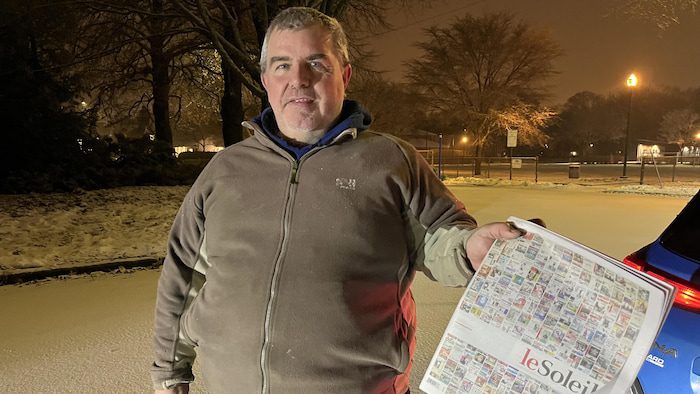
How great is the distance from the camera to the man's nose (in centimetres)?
170

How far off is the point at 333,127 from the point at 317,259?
0.50 meters

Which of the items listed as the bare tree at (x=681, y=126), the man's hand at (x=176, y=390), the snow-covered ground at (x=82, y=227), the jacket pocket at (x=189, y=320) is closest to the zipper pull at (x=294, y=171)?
the jacket pocket at (x=189, y=320)

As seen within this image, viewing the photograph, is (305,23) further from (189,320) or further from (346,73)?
(189,320)

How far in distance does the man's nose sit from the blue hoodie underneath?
A: 0.18 meters

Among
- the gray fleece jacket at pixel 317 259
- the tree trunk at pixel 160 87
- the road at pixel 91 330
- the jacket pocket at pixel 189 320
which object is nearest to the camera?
the gray fleece jacket at pixel 317 259

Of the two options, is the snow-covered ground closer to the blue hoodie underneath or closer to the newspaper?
the blue hoodie underneath

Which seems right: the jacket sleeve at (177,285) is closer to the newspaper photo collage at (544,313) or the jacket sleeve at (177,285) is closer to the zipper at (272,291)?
the zipper at (272,291)

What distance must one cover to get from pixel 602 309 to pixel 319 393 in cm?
86

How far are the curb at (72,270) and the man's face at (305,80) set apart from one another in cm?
523

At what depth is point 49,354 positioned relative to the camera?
3824mm

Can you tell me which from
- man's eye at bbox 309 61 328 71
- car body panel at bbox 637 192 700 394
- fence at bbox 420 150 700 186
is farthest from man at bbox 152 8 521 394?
fence at bbox 420 150 700 186

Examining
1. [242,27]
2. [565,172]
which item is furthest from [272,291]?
[565,172]

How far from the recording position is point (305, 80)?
5.58 ft

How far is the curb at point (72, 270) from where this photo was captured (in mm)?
5586
